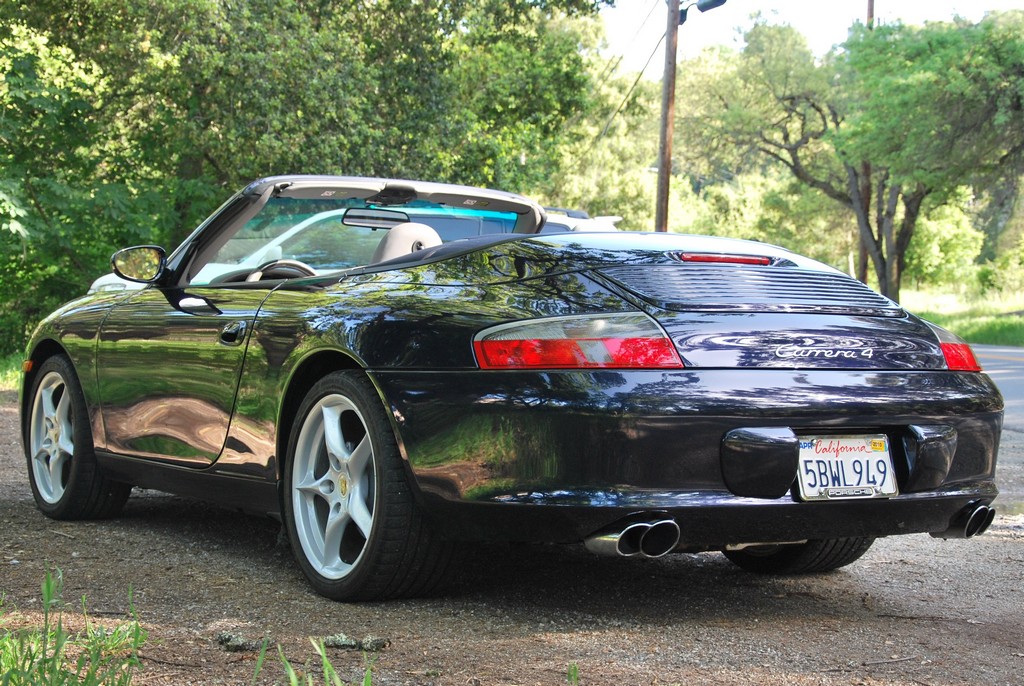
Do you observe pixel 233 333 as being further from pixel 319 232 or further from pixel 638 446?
pixel 638 446

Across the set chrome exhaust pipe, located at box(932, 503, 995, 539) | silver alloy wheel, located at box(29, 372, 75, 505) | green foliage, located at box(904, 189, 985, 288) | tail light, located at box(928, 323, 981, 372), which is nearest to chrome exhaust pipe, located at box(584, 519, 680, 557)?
chrome exhaust pipe, located at box(932, 503, 995, 539)

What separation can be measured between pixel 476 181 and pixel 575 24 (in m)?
37.7

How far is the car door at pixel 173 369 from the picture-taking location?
4.37 metres

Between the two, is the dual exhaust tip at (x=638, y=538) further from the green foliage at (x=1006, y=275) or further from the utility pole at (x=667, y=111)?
the green foliage at (x=1006, y=275)

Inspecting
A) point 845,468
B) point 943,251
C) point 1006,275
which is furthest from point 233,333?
point 943,251

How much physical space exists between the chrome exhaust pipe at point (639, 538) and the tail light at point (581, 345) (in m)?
0.42

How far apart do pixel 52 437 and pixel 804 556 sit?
3.35m

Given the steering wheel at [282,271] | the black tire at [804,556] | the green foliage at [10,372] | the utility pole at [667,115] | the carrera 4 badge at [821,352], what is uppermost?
the utility pole at [667,115]

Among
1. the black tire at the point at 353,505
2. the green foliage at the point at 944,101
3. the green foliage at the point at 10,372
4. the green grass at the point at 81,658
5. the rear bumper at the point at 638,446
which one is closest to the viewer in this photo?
the green grass at the point at 81,658

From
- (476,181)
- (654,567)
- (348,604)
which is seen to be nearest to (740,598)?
(654,567)

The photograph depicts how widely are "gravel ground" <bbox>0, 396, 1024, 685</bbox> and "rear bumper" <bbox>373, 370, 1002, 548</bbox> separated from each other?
30 cm

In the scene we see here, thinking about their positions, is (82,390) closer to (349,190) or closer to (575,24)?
(349,190)

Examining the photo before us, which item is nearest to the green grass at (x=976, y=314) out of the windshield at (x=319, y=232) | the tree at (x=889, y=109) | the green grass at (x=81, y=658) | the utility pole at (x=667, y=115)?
the tree at (x=889, y=109)

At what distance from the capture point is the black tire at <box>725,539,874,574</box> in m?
4.39
